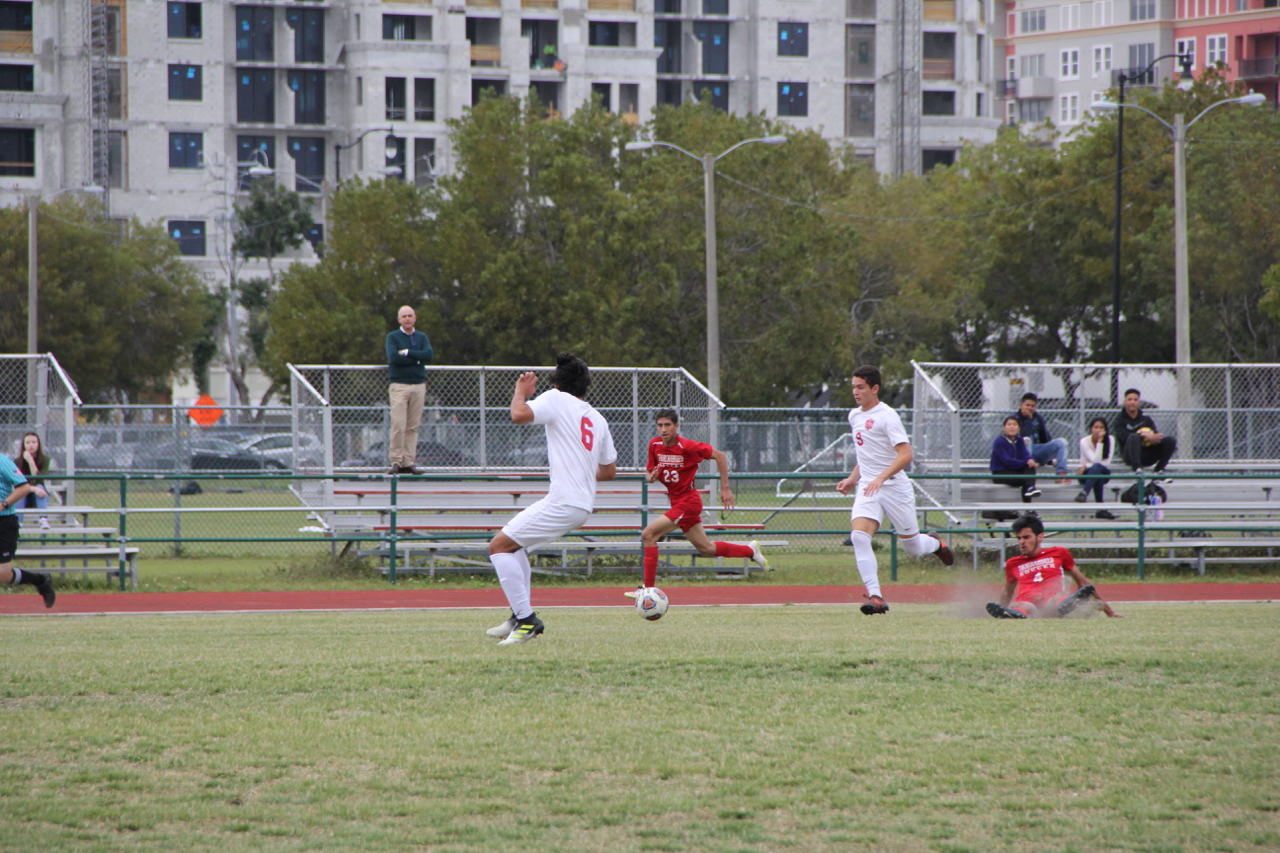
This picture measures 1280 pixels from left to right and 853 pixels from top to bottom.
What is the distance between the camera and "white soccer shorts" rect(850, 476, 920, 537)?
10672 millimetres

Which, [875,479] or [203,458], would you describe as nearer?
[875,479]

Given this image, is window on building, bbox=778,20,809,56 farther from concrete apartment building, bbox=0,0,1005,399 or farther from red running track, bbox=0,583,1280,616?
red running track, bbox=0,583,1280,616

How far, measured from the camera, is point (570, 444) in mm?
9023

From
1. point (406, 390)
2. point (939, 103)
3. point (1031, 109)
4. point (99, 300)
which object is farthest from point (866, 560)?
point (1031, 109)

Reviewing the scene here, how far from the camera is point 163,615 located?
44.2 ft

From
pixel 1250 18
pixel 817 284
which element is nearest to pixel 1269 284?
pixel 817 284

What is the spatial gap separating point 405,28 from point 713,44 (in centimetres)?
1886

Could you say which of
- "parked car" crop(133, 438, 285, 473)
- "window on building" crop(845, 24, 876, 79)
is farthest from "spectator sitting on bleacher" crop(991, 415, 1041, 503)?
"window on building" crop(845, 24, 876, 79)

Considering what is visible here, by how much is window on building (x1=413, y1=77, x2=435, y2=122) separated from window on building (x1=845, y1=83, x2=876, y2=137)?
1009 inches

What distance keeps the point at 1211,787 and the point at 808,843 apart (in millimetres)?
1887

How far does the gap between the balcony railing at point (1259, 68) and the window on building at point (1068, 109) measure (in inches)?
511

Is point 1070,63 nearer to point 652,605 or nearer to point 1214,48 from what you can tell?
point 1214,48

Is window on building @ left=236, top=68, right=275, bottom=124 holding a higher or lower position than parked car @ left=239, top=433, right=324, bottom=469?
higher

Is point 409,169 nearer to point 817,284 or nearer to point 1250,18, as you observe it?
point 817,284
